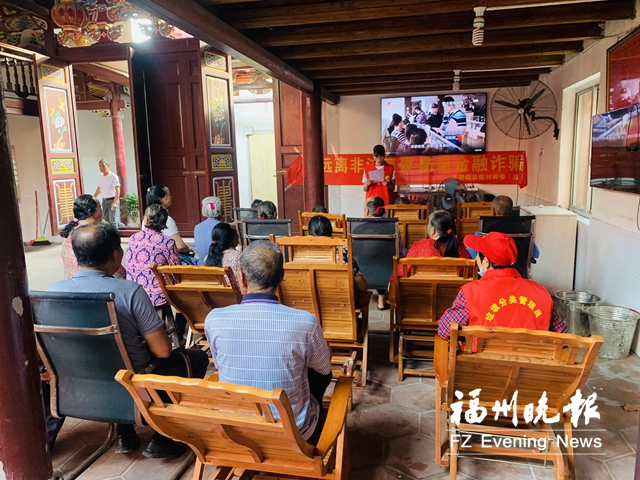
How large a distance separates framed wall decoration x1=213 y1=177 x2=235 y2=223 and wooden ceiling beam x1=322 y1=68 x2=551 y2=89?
2.23 metres

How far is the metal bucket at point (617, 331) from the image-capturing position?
3.11 meters

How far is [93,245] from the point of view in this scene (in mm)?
1903

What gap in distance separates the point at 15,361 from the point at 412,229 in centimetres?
346

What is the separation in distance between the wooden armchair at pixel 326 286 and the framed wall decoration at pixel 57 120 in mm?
5914

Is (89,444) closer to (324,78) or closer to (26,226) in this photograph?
(324,78)

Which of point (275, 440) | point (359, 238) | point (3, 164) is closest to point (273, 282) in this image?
point (275, 440)

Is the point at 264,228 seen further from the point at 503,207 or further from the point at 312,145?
the point at 312,145

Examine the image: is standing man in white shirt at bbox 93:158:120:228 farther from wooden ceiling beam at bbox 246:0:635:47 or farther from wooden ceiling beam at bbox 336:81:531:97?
wooden ceiling beam at bbox 246:0:635:47

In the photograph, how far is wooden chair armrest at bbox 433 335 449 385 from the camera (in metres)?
1.96

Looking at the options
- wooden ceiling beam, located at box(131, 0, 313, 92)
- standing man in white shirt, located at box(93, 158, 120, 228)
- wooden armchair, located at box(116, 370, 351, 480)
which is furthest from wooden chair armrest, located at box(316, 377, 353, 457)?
standing man in white shirt, located at box(93, 158, 120, 228)

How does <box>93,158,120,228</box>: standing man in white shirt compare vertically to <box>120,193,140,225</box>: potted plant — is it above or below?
above

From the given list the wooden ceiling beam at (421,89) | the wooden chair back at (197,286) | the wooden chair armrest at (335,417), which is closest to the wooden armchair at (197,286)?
the wooden chair back at (197,286)

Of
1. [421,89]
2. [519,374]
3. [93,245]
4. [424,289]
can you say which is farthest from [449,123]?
[93,245]

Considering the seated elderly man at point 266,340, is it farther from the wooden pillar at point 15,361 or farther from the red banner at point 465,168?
the red banner at point 465,168
